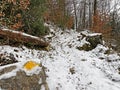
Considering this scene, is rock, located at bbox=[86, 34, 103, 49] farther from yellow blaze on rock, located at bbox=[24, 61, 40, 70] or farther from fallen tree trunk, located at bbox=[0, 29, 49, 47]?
Result: yellow blaze on rock, located at bbox=[24, 61, 40, 70]

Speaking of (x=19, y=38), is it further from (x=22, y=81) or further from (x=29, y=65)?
(x=22, y=81)

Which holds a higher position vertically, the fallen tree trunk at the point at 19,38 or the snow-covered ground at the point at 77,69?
the fallen tree trunk at the point at 19,38

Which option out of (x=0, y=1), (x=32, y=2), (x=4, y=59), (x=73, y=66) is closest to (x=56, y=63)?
(x=73, y=66)

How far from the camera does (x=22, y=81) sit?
6449 millimetres

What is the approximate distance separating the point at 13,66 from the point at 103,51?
26.8 ft

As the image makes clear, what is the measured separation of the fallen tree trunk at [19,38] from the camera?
33.4 feet

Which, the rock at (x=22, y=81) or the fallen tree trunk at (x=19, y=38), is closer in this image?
the rock at (x=22, y=81)

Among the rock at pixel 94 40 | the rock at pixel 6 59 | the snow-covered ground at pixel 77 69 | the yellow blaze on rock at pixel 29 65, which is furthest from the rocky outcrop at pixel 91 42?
the yellow blaze on rock at pixel 29 65

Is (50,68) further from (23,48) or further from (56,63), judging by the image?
(23,48)

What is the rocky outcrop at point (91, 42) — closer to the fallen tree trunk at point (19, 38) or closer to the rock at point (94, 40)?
the rock at point (94, 40)

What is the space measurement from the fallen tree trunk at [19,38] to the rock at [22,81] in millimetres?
3894

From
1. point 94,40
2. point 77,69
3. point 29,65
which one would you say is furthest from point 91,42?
point 29,65

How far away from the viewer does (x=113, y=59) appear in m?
12.0

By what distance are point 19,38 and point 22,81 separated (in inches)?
185
